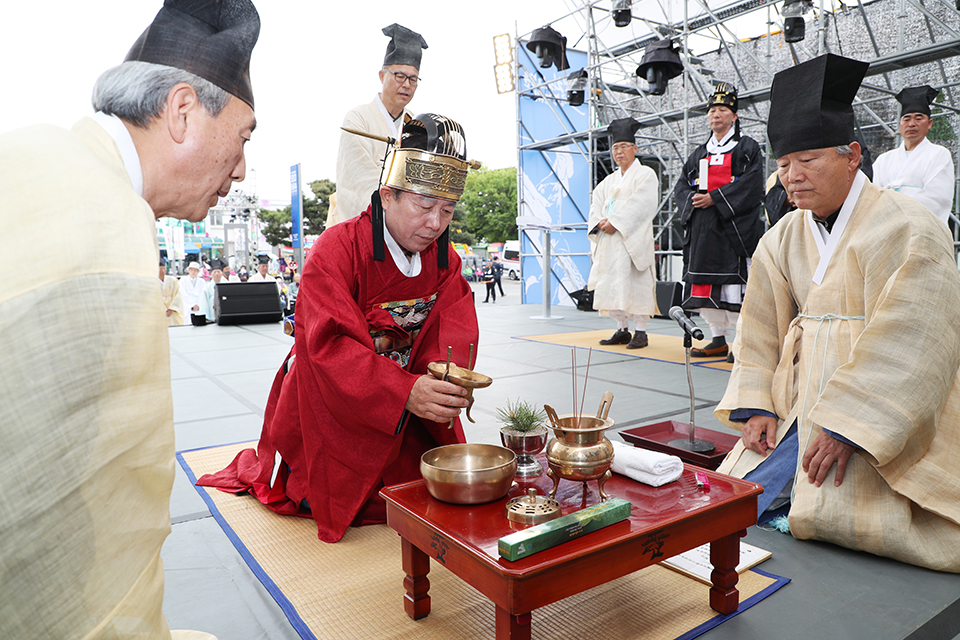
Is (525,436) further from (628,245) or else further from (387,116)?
(628,245)

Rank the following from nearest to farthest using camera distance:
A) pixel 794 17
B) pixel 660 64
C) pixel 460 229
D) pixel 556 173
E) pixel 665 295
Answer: pixel 794 17 → pixel 660 64 → pixel 665 295 → pixel 556 173 → pixel 460 229

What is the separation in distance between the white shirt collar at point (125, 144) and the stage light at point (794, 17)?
773 centimetres

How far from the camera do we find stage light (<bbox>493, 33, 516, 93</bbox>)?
1085cm

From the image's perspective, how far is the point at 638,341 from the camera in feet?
20.1

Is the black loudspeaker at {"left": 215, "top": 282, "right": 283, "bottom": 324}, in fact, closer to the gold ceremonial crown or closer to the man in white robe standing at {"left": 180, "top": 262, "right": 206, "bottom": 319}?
the man in white robe standing at {"left": 180, "top": 262, "right": 206, "bottom": 319}

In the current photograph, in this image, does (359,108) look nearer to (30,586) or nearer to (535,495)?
(535,495)

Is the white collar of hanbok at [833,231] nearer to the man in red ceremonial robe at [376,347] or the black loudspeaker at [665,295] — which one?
the man in red ceremonial robe at [376,347]

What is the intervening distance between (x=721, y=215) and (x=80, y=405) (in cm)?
531

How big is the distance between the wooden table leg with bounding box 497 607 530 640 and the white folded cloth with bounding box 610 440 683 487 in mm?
491

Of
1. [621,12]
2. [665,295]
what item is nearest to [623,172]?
[665,295]

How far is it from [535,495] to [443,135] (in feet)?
4.07

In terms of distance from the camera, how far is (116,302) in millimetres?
686

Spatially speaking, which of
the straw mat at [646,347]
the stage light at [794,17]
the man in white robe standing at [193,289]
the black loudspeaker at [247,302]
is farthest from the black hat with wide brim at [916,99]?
the man in white robe standing at [193,289]

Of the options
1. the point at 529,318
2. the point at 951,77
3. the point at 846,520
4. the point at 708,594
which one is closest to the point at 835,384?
the point at 846,520
